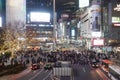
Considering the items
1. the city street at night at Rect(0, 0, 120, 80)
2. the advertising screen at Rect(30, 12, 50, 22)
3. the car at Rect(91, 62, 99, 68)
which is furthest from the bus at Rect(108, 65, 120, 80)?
the advertising screen at Rect(30, 12, 50, 22)

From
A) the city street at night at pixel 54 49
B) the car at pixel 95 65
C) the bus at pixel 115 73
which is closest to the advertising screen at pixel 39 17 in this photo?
the city street at night at pixel 54 49

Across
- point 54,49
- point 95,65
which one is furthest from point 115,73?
point 54,49

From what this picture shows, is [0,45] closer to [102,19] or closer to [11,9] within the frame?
[102,19]

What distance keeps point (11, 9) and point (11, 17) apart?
4581 mm

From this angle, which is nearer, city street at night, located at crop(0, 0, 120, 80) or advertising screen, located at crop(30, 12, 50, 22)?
city street at night, located at crop(0, 0, 120, 80)

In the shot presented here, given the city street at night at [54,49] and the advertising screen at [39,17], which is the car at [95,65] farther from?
the advertising screen at [39,17]

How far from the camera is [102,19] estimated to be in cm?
13962

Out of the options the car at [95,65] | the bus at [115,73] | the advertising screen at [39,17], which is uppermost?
the advertising screen at [39,17]

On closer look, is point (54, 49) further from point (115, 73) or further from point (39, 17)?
point (115, 73)

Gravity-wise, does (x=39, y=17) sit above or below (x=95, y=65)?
above

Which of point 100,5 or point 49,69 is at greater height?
point 100,5

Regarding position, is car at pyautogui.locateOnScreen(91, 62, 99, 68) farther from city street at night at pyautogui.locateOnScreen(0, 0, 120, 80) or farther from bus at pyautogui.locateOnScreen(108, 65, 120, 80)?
bus at pyautogui.locateOnScreen(108, 65, 120, 80)

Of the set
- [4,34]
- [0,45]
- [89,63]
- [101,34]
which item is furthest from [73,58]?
[101,34]

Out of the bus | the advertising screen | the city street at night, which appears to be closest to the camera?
the bus
